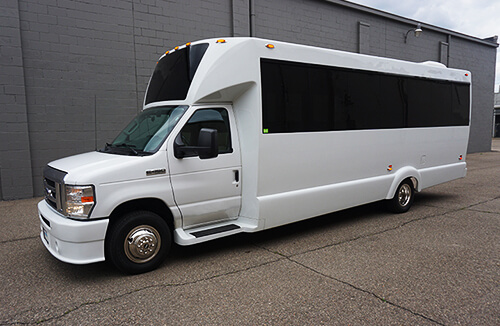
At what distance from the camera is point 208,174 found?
16.4 ft

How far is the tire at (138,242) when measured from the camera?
4.36m

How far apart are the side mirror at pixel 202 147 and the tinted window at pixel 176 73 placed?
0.75m

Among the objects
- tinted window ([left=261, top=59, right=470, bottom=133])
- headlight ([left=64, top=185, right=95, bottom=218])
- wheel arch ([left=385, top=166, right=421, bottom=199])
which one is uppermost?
tinted window ([left=261, top=59, right=470, bottom=133])

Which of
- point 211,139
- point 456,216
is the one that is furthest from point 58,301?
point 456,216

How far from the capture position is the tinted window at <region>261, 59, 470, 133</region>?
5.46 m

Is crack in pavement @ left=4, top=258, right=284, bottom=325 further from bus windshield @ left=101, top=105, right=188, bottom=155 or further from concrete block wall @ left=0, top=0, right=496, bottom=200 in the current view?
concrete block wall @ left=0, top=0, right=496, bottom=200

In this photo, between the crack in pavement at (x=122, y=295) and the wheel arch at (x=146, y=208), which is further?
the wheel arch at (x=146, y=208)

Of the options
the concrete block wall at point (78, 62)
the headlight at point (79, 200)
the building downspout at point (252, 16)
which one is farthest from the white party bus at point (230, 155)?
the building downspout at point (252, 16)

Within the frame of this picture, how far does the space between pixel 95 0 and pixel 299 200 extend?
296 inches

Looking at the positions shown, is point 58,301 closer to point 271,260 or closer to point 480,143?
point 271,260

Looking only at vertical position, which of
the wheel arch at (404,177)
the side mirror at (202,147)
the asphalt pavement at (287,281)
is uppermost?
the side mirror at (202,147)

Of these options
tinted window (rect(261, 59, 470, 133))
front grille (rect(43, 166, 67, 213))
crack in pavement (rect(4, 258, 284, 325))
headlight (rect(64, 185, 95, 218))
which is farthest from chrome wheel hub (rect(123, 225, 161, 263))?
tinted window (rect(261, 59, 470, 133))

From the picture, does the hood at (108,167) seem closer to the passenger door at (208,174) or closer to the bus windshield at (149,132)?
the bus windshield at (149,132)

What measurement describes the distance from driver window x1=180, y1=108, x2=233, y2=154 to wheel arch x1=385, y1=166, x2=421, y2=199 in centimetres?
365
